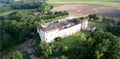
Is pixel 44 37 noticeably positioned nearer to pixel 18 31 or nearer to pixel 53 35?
pixel 53 35

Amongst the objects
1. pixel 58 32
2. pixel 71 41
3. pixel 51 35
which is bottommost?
pixel 71 41

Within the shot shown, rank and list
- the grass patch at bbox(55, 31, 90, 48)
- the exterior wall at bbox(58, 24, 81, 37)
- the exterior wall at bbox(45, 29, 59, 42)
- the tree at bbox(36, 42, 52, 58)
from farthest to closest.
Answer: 1. the exterior wall at bbox(58, 24, 81, 37)
2. the exterior wall at bbox(45, 29, 59, 42)
3. the grass patch at bbox(55, 31, 90, 48)
4. the tree at bbox(36, 42, 52, 58)

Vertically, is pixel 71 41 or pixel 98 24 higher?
pixel 98 24

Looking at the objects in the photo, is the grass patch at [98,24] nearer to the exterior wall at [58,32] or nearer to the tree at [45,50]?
the exterior wall at [58,32]

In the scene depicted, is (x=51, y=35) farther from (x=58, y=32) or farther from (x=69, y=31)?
(x=69, y=31)

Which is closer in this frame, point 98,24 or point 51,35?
point 51,35

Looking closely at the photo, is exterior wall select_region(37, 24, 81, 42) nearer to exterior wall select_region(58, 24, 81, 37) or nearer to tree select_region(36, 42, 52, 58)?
exterior wall select_region(58, 24, 81, 37)

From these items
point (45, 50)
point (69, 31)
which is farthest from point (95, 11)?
point (45, 50)

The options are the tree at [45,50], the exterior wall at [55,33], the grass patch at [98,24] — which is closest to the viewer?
the tree at [45,50]

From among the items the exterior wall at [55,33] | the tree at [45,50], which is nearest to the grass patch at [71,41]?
the exterior wall at [55,33]

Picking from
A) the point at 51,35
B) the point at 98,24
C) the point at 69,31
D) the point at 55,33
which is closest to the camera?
the point at 51,35

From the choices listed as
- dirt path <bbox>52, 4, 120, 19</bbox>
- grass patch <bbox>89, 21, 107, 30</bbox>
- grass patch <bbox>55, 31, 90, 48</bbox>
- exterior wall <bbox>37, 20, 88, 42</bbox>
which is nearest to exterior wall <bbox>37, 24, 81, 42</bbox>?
exterior wall <bbox>37, 20, 88, 42</bbox>
